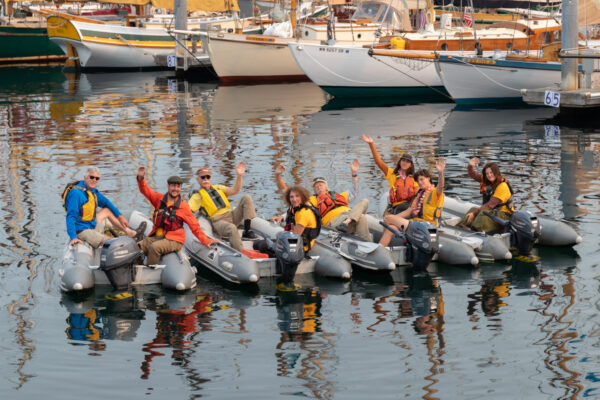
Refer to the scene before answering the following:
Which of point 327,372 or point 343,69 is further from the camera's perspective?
point 343,69

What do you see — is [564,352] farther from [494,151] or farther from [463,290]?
[494,151]

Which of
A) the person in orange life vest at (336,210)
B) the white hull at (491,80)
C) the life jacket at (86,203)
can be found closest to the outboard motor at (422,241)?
the person in orange life vest at (336,210)

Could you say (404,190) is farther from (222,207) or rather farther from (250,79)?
(250,79)

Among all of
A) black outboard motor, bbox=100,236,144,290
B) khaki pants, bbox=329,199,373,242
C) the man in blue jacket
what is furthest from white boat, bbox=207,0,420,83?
black outboard motor, bbox=100,236,144,290

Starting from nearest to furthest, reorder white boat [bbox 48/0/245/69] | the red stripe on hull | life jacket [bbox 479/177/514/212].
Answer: life jacket [bbox 479/177/514/212], the red stripe on hull, white boat [bbox 48/0/245/69]

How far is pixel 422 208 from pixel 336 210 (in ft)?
4.92

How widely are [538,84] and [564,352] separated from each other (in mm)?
26199

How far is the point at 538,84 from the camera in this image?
36781mm

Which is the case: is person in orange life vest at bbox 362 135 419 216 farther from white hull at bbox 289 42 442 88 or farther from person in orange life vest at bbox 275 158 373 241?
white hull at bbox 289 42 442 88

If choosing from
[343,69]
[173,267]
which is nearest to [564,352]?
[173,267]

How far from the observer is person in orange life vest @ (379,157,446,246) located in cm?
1591

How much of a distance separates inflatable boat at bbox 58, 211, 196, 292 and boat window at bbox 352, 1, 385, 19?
32798mm

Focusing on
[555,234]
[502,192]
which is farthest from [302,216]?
[555,234]

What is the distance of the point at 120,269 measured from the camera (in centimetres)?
1436
